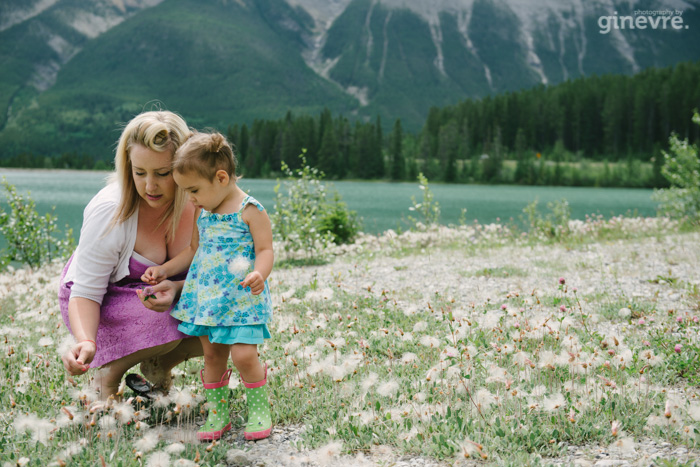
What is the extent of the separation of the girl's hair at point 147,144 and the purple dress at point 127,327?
596 millimetres

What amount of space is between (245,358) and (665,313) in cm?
515

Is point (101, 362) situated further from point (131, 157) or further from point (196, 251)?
point (131, 157)

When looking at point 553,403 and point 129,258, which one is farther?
point 129,258

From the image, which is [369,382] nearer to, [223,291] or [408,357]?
[408,357]

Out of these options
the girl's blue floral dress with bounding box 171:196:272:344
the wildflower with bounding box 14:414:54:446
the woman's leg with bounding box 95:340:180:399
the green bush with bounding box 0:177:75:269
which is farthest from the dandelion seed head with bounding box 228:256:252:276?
the green bush with bounding box 0:177:75:269

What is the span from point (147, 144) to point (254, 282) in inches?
52.2

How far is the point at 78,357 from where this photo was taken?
3416mm

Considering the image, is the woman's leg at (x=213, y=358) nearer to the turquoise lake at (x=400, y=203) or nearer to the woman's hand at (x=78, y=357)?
the woman's hand at (x=78, y=357)

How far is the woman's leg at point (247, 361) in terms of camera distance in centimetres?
366

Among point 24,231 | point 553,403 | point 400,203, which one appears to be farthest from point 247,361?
point 400,203

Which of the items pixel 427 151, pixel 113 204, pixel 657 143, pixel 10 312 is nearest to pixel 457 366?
pixel 113 204

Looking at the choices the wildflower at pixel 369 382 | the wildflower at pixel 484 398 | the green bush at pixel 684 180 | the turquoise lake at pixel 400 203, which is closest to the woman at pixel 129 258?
the wildflower at pixel 369 382

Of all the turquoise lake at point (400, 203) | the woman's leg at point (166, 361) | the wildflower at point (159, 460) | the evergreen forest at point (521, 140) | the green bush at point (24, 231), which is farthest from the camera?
the evergreen forest at point (521, 140)

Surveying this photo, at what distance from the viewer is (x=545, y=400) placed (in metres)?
3.71
